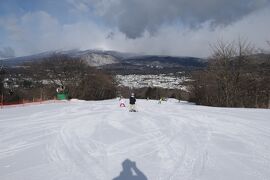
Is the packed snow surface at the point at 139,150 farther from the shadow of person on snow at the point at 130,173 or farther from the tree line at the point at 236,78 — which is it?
the tree line at the point at 236,78

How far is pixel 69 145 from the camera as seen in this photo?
36.1 ft

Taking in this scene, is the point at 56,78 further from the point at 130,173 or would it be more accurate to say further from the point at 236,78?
the point at 130,173

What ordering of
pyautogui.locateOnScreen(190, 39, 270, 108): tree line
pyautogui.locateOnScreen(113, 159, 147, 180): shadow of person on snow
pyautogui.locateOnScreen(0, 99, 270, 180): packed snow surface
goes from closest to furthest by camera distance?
pyautogui.locateOnScreen(113, 159, 147, 180): shadow of person on snow → pyautogui.locateOnScreen(0, 99, 270, 180): packed snow surface → pyautogui.locateOnScreen(190, 39, 270, 108): tree line

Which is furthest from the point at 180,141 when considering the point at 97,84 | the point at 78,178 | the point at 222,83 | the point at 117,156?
the point at 97,84

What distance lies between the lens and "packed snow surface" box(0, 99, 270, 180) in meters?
7.93

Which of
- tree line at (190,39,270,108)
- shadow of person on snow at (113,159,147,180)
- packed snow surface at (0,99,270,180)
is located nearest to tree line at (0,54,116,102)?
tree line at (190,39,270,108)

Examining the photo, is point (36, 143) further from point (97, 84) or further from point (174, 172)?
point (97, 84)

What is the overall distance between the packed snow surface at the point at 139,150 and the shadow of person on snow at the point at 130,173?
0.08m

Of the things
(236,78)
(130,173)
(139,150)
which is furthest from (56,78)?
(130,173)

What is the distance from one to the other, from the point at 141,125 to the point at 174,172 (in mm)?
8020

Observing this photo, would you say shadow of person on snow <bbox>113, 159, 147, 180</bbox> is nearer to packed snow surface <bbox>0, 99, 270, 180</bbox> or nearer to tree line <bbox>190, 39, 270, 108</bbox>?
packed snow surface <bbox>0, 99, 270, 180</bbox>

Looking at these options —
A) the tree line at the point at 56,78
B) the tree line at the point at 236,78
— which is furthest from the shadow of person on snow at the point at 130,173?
the tree line at the point at 56,78

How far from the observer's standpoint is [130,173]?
802 centimetres

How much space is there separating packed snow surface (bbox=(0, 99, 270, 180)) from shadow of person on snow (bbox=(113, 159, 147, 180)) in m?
0.08
